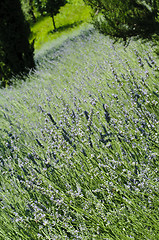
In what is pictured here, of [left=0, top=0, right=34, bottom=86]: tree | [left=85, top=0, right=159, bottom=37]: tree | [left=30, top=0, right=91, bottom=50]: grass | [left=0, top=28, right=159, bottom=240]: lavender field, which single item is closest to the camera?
[left=0, top=28, right=159, bottom=240]: lavender field

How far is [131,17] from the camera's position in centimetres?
324

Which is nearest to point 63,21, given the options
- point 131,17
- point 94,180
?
point 131,17

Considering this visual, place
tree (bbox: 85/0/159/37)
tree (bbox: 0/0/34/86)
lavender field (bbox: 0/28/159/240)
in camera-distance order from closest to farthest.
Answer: lavender field (bbox: 0/28/159/240) < tree (bbox: 85/0/159/37) < tree (bbox: 0/0/34/86)

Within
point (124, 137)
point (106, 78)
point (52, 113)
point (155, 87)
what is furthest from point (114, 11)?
point (124, 137)

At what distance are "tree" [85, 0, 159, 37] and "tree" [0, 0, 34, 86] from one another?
4.87 m

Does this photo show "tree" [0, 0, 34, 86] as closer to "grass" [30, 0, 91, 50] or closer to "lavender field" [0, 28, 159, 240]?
"lavender field" [0, 28, 159, 240]

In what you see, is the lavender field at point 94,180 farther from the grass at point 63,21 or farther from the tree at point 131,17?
the grass at point 63,21

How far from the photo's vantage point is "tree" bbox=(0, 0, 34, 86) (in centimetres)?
778

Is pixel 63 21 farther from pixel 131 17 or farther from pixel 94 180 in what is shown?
pixel 94 180

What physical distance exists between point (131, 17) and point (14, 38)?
19.0ft

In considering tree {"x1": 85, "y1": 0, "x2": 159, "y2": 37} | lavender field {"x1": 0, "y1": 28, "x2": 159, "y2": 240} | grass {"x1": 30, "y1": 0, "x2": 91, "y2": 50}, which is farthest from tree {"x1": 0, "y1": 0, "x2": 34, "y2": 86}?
grass {"x1": 30, "y1": 0, "x2": 91, "y2": 50}

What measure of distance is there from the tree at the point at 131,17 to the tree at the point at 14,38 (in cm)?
487

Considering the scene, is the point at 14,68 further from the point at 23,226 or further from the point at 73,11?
the point at 73,11

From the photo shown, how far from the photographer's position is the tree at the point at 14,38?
7.78 m
